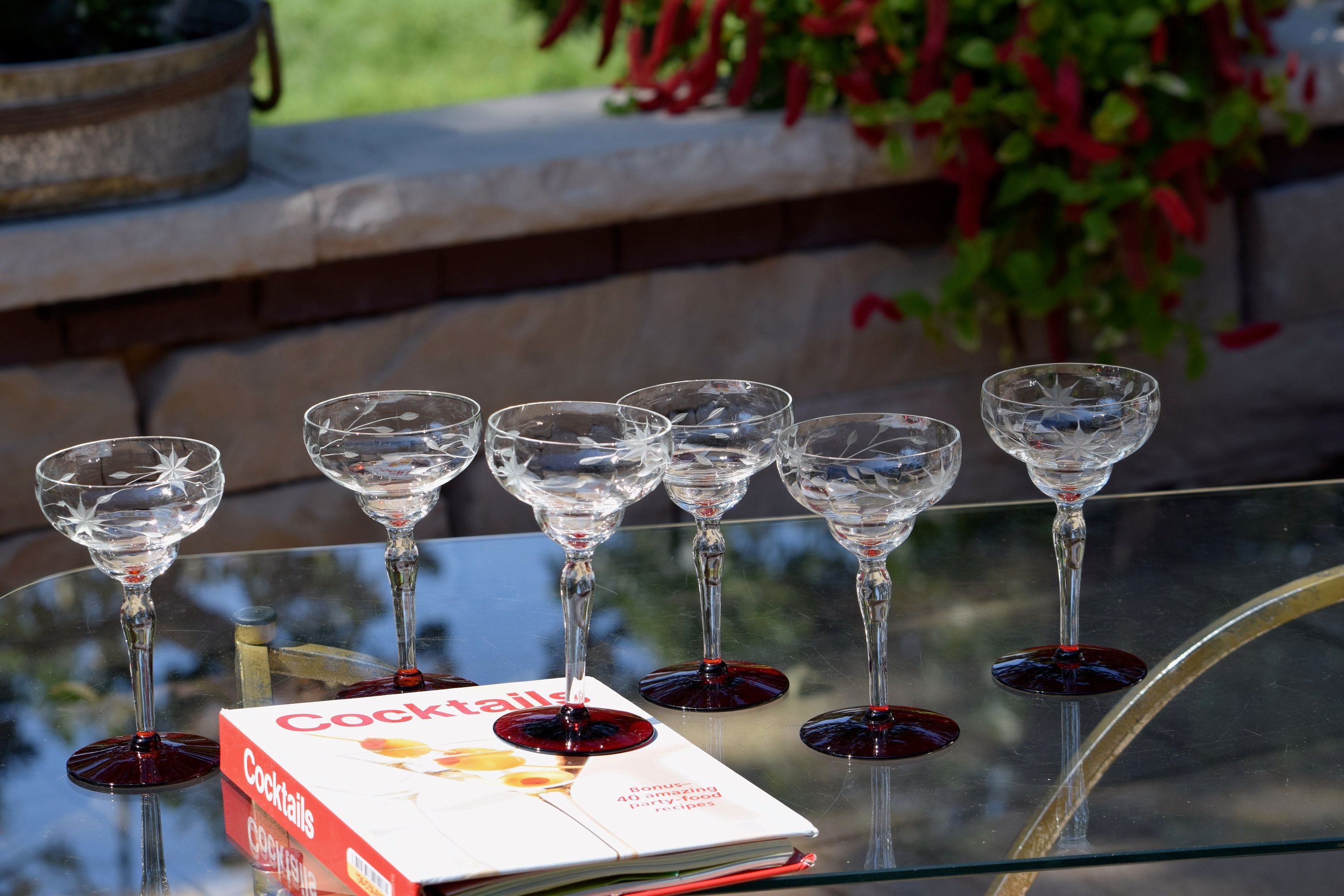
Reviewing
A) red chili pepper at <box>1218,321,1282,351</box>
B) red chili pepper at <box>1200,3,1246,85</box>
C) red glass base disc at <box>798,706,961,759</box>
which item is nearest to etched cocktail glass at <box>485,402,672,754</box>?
red glass base disc at <box>798,706,961,759</box>

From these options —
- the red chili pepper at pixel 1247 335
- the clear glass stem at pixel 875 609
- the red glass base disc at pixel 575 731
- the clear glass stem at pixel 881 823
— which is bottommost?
the red chili pepper at pixel 1247 335

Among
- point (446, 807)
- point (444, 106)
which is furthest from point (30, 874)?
point (444, 106)

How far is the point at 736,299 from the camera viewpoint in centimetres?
238

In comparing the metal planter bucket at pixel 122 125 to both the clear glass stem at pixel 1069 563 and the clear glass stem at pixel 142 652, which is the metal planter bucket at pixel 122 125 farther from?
the clear glass stem at pixel 1069 563

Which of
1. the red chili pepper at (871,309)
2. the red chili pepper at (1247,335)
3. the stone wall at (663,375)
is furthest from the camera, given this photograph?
the red chili pepper at (1247,335)

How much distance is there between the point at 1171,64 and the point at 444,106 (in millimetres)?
1131

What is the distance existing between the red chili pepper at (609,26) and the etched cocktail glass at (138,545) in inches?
57.9

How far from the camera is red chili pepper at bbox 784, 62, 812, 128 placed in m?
2.27

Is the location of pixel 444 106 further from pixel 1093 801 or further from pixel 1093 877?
pixel 1093 801

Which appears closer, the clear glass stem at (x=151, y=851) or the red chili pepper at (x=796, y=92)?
the clear glass stem at (x=151, y=851)

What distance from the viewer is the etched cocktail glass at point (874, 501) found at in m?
0.94

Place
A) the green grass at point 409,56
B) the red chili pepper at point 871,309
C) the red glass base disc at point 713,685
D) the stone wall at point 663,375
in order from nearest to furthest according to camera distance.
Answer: the red glass base disc at point 713,685 < the stone wall at point 663,375 < the red chili pepper at point 871,309 < the green grass at point 409,56

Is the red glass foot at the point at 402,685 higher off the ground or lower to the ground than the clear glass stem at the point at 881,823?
lower

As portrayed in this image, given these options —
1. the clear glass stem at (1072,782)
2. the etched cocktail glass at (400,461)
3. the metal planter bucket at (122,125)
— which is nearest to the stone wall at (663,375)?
the metal planter bucket at (122,125)
